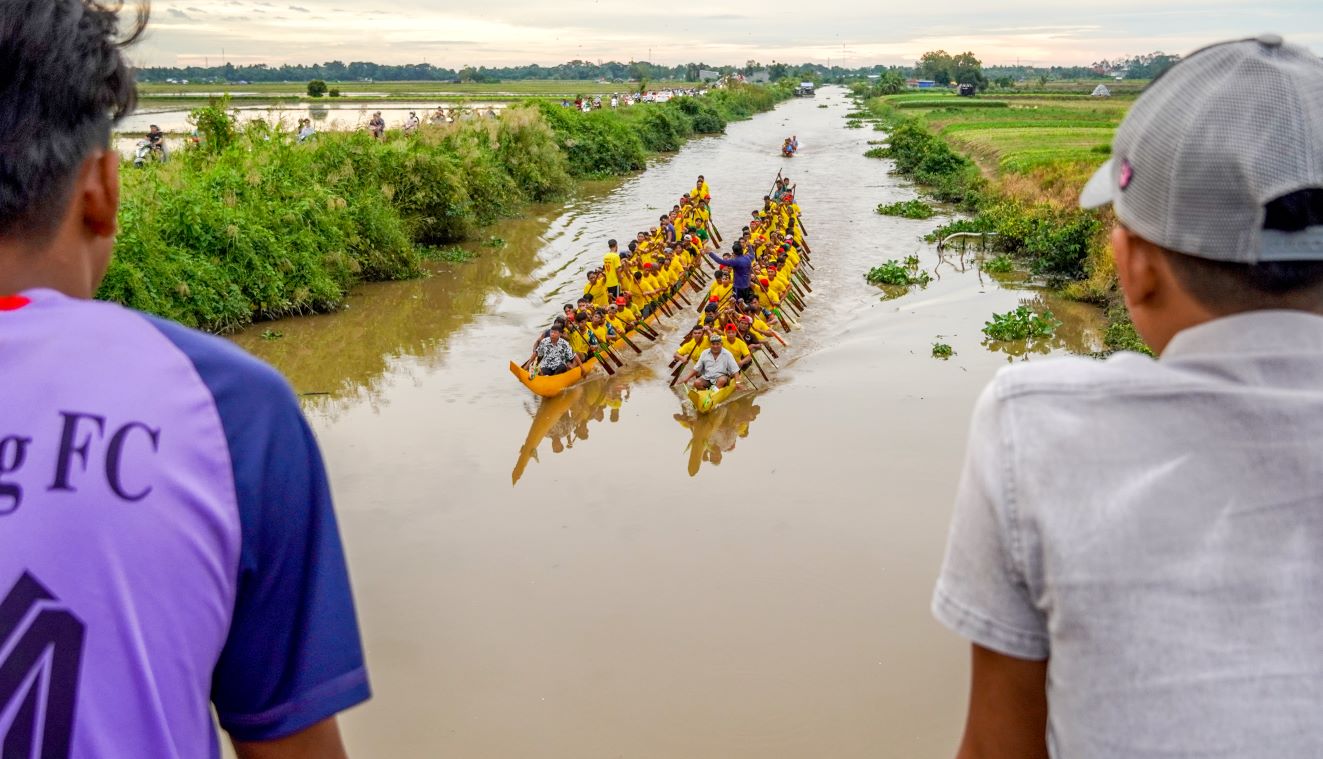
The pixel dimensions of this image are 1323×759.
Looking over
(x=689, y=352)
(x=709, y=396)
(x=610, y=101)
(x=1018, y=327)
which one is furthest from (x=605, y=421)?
(x=610, y=101)

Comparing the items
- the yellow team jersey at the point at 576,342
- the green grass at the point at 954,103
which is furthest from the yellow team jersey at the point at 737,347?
the green grass at the point at 954,103

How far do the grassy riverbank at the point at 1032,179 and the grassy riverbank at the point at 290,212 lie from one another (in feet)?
36.4

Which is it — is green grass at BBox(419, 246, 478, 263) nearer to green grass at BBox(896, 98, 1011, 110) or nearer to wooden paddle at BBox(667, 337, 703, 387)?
wooden paddle at BBox(667, 337, 703, 387)

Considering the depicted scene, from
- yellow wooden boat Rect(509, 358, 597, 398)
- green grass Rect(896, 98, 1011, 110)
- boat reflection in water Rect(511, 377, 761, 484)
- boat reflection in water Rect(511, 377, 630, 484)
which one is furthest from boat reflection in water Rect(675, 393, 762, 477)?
green grass Rect(896, 98, 1011, 110)

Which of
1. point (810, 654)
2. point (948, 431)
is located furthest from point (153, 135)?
point (810, 654)

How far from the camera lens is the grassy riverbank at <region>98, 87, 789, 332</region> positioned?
48.0ft

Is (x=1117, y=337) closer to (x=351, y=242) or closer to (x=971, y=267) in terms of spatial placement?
(x=971, y=267)

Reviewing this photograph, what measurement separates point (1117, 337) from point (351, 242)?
1234cm

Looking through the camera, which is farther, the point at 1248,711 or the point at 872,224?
the point at 872,224

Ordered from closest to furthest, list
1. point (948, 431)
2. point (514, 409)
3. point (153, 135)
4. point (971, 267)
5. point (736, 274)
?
point (948, 431) → point (514, 409) → point (736, 274) → point (971, 267) → point (153, 135)

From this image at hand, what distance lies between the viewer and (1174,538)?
1.35 metres

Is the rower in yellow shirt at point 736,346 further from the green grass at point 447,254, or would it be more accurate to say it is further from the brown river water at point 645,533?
the green grass at point 447,254

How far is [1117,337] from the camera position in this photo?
14.8 meters

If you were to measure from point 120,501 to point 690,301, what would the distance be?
17273mm
